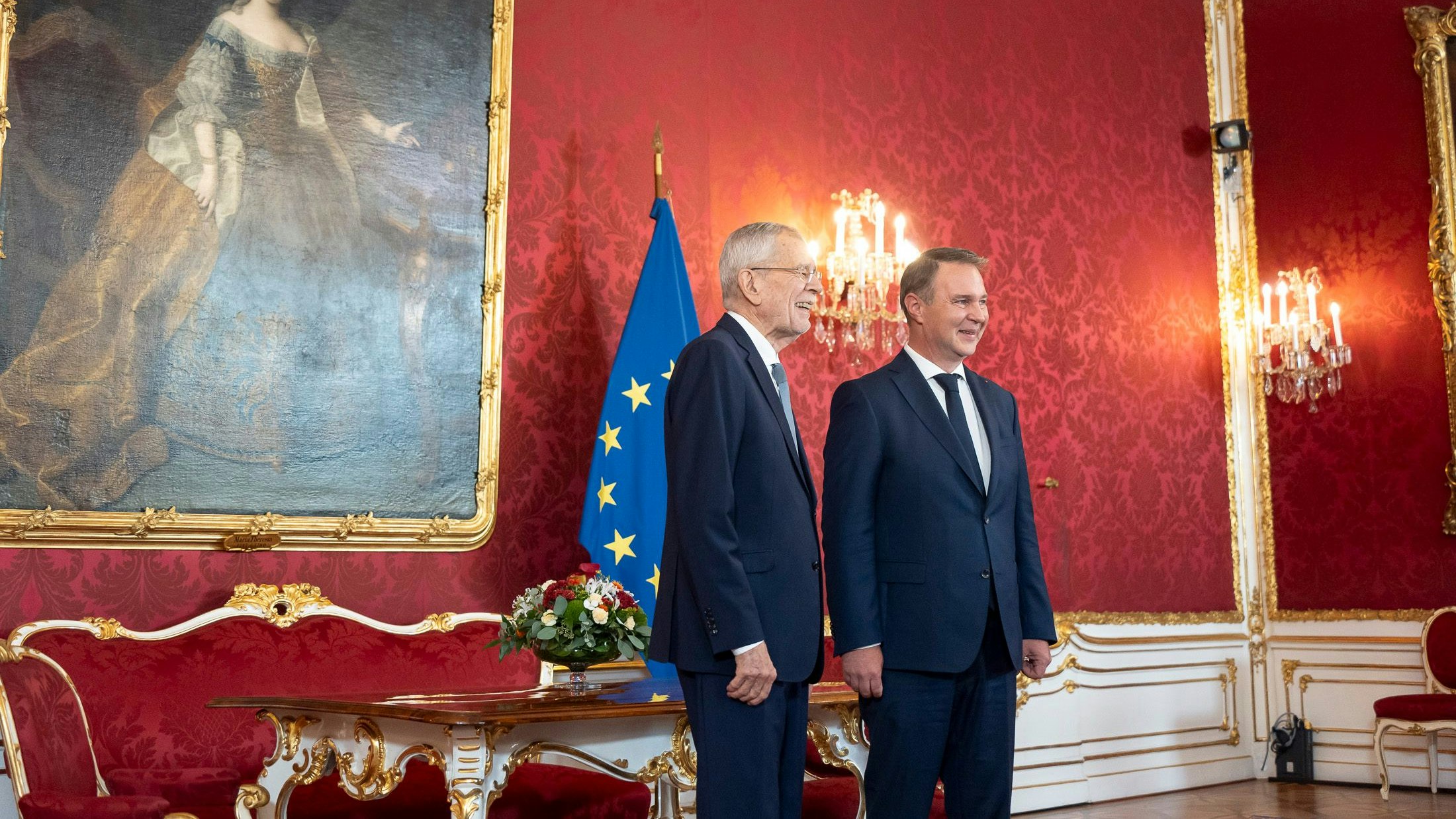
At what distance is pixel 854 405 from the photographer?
2.83 m

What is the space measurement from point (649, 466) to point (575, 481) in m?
0.39

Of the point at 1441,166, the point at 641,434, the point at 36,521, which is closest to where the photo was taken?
the point at 36,521

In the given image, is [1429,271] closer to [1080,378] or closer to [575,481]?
[1080,378]

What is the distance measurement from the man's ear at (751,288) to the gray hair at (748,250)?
0.01 m

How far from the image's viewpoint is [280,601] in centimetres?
404

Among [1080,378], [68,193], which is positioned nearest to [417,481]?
[68,193]

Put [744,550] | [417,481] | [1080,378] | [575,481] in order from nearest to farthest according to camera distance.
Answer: [744,550]
[417,481]
[575,481]
[1080,378]

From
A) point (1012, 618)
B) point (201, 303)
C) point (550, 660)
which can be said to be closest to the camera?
point (1012, 618)

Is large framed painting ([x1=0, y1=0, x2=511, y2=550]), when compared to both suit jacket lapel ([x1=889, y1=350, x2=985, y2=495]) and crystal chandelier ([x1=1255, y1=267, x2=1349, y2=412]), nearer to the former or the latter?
suit jacket lapel ([x1=889, y1=350, x2=985, y2=495])

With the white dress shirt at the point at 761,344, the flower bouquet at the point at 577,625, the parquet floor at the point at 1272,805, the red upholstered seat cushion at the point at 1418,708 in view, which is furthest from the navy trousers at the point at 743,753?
the red upholstered seat cushion at the point at 1418,708

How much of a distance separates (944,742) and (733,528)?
2.30 feet

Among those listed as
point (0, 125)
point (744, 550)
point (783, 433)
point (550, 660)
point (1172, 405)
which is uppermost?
point (0, 125)

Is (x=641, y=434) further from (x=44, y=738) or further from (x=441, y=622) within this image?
(x=44, y=738)

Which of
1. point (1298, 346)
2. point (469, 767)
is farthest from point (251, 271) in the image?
point (1298, 346)
